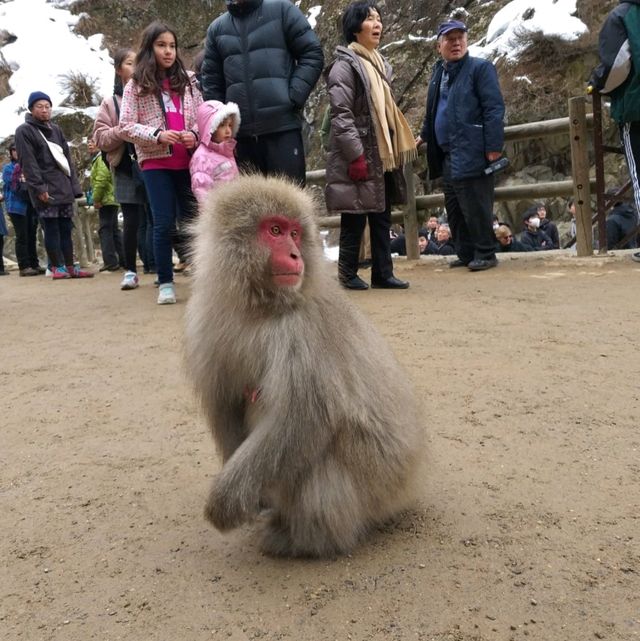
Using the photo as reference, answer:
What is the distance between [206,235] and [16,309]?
378 cm

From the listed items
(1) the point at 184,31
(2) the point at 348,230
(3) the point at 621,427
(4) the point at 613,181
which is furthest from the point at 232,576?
(1) the point at 184,31

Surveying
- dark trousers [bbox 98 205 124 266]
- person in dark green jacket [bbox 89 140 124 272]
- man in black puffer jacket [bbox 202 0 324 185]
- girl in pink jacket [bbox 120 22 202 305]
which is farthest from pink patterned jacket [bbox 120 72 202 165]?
dark trousers [bbox 98 205 124 266]

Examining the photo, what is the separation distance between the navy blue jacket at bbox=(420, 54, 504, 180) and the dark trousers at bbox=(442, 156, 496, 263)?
0.33 ft

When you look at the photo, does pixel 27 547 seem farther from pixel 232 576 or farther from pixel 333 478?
pixel 333 478

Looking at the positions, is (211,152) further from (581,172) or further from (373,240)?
(581,172)

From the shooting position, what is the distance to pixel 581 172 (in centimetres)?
526

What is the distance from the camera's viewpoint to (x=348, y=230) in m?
4.46

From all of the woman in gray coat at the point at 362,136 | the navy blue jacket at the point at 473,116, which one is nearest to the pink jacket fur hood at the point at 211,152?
the woman in gray coat at the point at 362,136

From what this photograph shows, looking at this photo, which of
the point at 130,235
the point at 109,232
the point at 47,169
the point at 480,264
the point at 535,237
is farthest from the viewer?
the point at 535,237

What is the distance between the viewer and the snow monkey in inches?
54.1

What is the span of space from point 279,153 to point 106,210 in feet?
12.1

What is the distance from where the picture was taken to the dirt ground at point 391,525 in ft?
4.22

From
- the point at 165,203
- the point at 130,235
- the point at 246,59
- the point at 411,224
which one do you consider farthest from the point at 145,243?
the point at 246,59

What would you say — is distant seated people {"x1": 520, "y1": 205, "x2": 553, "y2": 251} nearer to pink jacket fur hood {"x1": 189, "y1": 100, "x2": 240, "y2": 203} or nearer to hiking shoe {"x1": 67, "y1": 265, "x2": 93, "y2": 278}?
hiking shoe {"x1": 67, "y1": 265, "x2": 93, "y2": 278}
